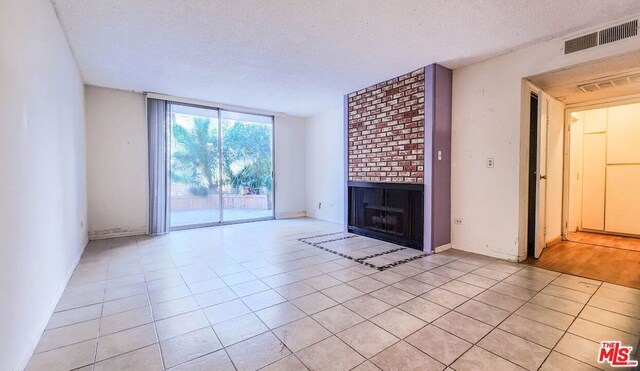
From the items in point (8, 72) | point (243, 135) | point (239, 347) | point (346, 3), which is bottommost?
point (239, 347)

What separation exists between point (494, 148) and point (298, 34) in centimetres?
274

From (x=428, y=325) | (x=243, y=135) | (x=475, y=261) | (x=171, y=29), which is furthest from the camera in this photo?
(x=243, y=135)

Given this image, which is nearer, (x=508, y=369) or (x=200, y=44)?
(x=508, y=369)

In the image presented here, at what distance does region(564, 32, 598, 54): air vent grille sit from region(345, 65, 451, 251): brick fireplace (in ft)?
4.15

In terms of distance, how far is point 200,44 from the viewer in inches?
126

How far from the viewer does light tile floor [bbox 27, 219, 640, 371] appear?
5.33ft

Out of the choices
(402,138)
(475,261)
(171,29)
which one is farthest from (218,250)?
(475,261)

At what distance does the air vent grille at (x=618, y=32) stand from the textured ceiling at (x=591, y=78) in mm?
190

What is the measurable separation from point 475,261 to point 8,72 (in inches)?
171

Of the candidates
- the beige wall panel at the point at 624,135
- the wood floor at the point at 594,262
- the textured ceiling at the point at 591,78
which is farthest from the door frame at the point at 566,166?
the beige wall panel at the point at 624,135

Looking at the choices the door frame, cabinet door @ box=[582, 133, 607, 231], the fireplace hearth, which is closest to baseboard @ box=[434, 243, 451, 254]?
the fireplace hearth

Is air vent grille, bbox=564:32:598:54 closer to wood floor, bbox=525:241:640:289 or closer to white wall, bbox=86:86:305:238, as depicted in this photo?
wood floor, bbox=525:241:640:289

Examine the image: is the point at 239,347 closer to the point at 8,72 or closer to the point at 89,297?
the point at 89,297

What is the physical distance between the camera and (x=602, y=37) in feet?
9.01
